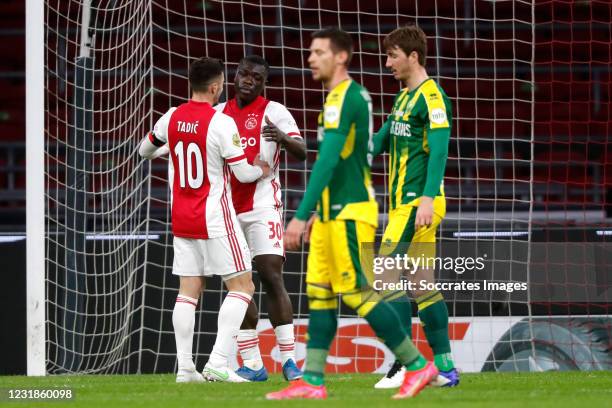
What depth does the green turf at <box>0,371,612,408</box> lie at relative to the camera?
532 centimetres

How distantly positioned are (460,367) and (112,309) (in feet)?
9.06

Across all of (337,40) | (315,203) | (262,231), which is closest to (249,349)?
(262,231)

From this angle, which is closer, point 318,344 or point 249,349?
point 318,344

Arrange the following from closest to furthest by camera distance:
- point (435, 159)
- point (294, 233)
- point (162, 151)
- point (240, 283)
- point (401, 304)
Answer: point (294, 233) < point (435, 159) < point (401, 304) < point (240, 283) < point (162, 151)

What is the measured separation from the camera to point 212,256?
674cm

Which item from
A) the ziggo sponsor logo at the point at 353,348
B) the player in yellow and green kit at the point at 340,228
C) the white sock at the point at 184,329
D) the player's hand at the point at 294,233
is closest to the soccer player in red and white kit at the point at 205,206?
the white sock at the point at 184,329

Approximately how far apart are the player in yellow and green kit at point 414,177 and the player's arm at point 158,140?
132 cm

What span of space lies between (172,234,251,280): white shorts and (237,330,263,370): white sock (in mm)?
705

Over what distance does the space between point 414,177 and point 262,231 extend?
1324 mm

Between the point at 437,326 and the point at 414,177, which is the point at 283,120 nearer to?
the point at 414,177

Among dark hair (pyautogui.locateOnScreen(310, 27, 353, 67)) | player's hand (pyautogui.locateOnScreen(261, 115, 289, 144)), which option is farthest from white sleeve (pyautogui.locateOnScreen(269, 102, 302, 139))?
dark hair (pyautogui.locateOnScreen(310, 27, 353, 67))

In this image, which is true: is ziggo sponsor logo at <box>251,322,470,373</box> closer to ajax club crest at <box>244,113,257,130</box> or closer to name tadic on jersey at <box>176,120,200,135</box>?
ajax club crest at <box>244,113,257,130</box>

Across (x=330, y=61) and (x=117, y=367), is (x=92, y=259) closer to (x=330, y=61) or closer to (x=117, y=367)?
(x=117, y=367)

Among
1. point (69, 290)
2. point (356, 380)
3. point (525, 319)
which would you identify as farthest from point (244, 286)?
point (525, 319)
